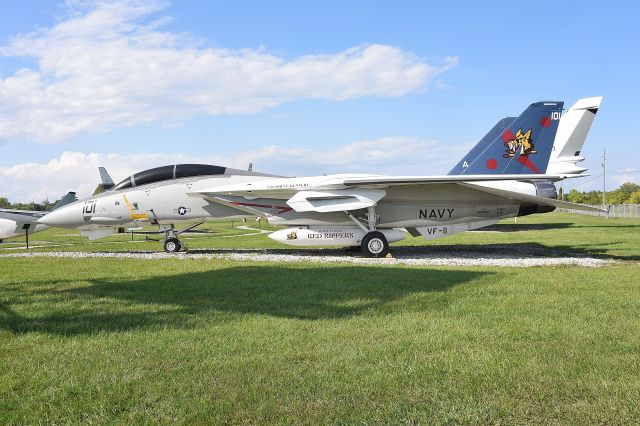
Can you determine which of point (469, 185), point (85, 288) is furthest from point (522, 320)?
point (469, 185)

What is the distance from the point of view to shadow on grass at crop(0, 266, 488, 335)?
19.0 feet

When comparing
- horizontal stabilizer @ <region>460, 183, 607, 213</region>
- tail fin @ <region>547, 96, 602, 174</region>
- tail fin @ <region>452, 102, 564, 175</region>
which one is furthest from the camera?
tail fin @ <region>547, 96, 602, 174</region>

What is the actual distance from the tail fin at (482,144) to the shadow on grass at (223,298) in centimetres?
962

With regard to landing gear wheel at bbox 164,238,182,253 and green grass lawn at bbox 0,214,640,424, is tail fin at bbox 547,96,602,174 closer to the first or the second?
green grass lawn at bbox 0,214,640,424

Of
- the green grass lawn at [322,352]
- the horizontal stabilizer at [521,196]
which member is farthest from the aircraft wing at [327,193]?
the green grass lawn at [322,352]

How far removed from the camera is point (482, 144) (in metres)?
19.0

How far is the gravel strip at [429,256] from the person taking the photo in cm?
1238

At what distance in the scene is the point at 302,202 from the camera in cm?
1436

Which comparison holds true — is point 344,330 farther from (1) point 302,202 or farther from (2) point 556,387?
(1) point 302,202

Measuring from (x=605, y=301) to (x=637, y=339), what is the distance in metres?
2.03

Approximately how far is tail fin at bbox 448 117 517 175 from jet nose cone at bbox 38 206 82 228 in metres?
12.4

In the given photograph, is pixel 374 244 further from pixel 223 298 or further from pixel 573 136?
pixel 573 136

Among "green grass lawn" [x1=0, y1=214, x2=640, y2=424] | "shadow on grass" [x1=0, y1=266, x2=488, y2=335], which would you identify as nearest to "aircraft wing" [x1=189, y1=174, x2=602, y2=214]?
"shadow on grass" [x1=0, y1=266, x2=488, y2=335]

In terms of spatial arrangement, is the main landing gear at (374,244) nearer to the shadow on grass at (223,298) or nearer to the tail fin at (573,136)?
the shadow on grass at (223,298)
